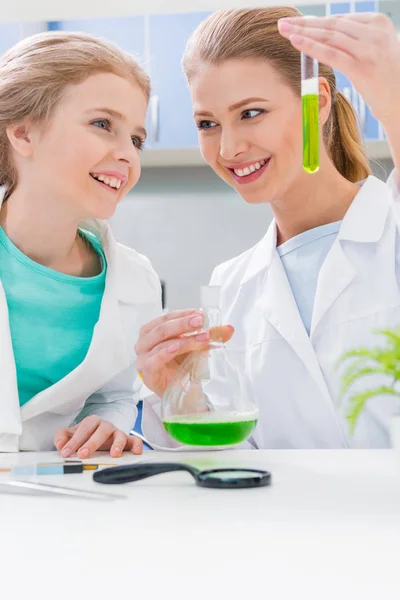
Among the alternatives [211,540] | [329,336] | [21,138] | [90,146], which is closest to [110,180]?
[90,146]

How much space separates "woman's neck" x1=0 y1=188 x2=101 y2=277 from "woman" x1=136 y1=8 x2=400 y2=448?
1.12ft

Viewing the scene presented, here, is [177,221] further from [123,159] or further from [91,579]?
[91,579]

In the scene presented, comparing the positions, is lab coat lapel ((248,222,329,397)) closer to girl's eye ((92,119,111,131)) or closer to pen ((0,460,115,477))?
girl's eye ((92,119,111,131))

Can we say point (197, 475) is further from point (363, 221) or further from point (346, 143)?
point (346, 143)

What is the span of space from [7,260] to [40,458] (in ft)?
1.72

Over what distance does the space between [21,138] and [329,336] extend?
0.75m

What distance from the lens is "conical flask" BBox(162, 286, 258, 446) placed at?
986mm

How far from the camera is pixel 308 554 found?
1.88 feet

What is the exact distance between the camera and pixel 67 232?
157 cm

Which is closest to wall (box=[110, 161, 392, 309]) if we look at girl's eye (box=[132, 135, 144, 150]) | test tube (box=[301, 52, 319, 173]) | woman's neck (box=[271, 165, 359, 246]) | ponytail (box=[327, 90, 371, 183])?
ponytail (box=[327, 90, 371, 183])

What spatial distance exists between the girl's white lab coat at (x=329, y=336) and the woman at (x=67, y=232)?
256mm

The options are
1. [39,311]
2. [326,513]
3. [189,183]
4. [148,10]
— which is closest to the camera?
[326,513]

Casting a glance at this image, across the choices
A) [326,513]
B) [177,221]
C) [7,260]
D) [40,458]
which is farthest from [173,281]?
[326,513]

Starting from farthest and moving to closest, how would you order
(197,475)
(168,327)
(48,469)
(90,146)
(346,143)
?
1. (346,143)
2. (90,146)
3. (168,327)
4. (48,469)
5. (197,475)
